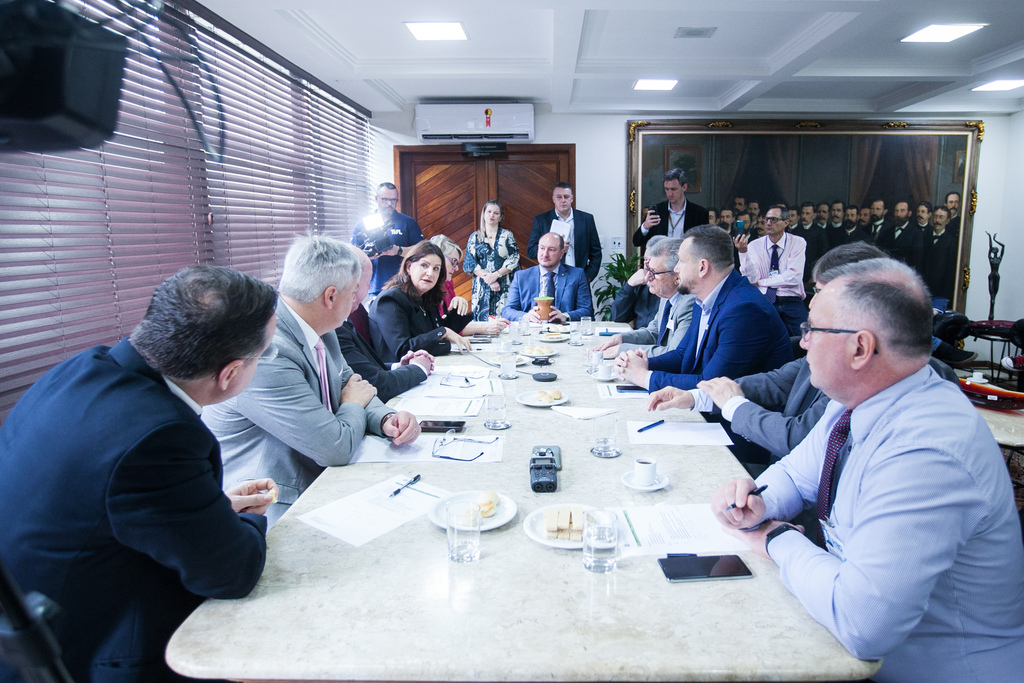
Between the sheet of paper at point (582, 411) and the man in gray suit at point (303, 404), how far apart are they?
552 mm

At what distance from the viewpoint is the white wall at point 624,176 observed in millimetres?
6602

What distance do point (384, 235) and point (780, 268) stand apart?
12.5ft

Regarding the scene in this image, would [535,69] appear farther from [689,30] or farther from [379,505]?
[379,505]

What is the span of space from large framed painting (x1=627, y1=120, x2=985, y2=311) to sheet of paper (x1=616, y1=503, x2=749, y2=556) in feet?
19.0

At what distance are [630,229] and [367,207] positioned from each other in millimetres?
2922

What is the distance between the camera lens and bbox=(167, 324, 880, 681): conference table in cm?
83

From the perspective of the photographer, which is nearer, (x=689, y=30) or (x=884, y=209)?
(x=689, y=30)

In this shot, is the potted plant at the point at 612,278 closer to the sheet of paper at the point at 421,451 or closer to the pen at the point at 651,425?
the pen at the point at 651,425

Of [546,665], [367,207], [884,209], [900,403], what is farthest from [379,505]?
[884,209]

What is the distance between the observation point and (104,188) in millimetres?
2631

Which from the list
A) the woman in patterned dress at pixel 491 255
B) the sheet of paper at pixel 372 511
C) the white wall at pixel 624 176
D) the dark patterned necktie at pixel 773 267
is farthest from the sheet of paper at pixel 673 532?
the white wall at pixel 624 176

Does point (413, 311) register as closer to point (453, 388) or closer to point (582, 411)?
point (453, 388)

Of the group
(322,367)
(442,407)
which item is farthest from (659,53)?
(322,367)

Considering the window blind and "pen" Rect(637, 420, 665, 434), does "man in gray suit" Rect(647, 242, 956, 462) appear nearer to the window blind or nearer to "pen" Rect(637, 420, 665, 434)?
"pen" Rect(637, 420, 665, 434)
